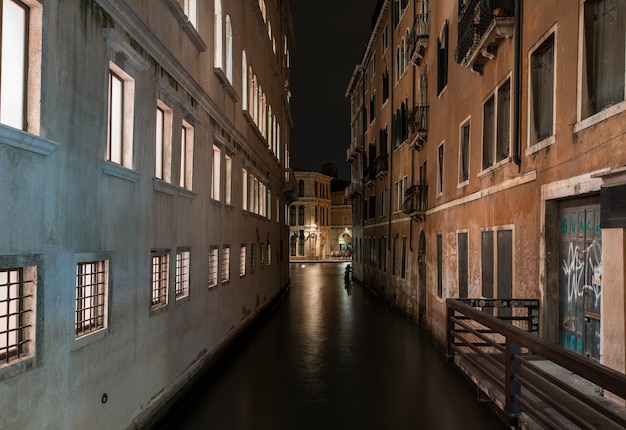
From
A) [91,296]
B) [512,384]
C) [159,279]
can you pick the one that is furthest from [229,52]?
[512,384]

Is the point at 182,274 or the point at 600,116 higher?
the point at 600,116

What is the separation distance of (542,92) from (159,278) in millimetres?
7010

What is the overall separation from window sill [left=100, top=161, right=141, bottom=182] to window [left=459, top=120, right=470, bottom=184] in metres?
8.70

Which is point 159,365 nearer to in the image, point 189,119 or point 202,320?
point 202,320

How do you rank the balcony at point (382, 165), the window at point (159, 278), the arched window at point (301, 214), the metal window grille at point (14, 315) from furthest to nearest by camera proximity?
the arched window at point (301, 214) < the balcony at point (382, 165) < the window at point (159, 278) < the metal window grille at point (14, 315)

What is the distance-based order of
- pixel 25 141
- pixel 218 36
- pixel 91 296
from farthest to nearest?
pixel 218 36 → pixel 91 296 → pixel 25 141

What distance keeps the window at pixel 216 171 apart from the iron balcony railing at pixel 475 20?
624cm

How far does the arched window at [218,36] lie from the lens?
13.2 meters

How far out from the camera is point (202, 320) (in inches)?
461

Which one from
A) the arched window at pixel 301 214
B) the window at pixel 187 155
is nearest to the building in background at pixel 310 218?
the arched window at pixel 301 214

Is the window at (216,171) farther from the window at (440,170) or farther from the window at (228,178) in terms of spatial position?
the window at (440,170)

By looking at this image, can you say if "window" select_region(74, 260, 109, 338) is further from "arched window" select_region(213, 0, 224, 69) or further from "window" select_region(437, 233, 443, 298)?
"window" select_region(437, 233, 443, 298)

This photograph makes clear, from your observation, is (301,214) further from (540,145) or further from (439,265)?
(540,145)

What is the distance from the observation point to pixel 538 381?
6.42 metres
